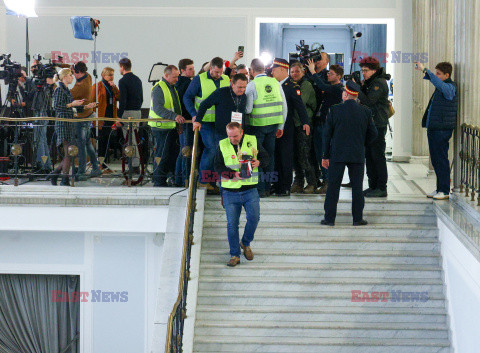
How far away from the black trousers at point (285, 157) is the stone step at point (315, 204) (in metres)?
0.31

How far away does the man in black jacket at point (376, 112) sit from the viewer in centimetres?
912

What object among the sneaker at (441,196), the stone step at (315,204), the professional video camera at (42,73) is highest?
the professional video camera at (42,73)

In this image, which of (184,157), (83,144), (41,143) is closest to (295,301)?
(184,157)

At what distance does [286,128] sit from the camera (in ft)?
30.5

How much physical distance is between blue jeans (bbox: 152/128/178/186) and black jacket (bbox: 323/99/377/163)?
87.3 inches

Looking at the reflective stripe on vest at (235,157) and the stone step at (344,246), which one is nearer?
the reflective stripe on vest at (235,157)

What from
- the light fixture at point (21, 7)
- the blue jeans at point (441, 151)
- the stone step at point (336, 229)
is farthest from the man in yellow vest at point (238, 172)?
the light fixture at point (21, 7)

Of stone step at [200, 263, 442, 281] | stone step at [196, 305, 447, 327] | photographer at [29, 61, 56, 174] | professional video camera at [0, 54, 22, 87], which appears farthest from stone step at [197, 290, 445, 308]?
professional video camera at [0, 54, 22, 87]

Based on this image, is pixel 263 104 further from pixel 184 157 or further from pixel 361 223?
pixel 361 223

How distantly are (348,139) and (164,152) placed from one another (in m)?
2.55

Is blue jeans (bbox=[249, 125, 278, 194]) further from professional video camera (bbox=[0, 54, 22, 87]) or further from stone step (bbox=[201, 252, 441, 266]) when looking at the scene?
professional video camera (bbox=[0, 54, 22, 87])

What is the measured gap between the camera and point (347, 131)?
8.38 metres

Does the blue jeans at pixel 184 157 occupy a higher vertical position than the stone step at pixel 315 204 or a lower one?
higher

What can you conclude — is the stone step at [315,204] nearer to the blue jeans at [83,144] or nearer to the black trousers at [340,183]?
the black trousers at [340,183]
